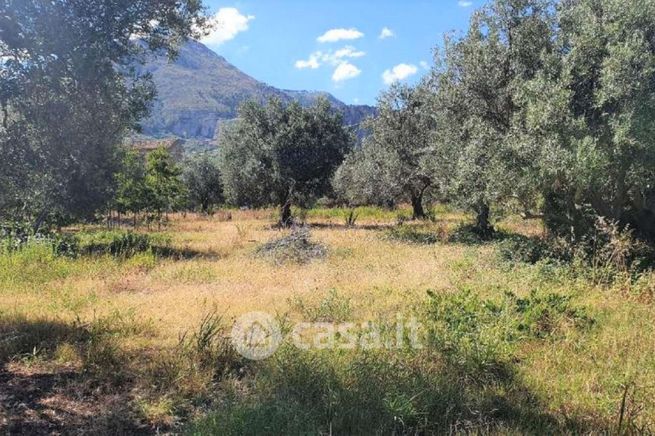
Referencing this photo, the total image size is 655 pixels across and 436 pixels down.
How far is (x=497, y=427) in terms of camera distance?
3.63 m

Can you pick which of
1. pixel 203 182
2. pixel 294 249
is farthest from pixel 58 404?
pixel 203 182

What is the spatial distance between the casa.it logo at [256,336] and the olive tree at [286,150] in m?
16.7

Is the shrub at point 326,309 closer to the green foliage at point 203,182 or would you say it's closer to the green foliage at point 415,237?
the green foliage at point 415,237

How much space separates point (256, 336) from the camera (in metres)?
5.70

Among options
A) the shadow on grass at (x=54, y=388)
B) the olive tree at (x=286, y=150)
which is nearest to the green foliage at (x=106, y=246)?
the shadow on grass at (x=54, y=388)

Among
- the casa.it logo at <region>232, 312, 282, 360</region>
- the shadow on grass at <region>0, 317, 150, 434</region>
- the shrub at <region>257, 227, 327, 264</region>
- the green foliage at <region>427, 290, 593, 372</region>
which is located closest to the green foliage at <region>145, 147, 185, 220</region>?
the shrub at <region>257, 227, 327, 264</region>

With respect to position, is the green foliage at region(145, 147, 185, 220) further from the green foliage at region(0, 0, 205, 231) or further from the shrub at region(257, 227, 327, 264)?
the green foliage at region(0, 0, 205, 231)

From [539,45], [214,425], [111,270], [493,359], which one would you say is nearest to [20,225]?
[111,270]

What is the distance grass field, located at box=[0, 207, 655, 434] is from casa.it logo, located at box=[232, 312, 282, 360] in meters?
0.14

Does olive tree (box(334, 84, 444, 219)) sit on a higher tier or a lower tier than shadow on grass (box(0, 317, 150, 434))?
higher

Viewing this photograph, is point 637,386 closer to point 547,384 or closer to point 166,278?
point 547,384

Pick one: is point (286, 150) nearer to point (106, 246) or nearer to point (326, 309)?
point (106, 246)

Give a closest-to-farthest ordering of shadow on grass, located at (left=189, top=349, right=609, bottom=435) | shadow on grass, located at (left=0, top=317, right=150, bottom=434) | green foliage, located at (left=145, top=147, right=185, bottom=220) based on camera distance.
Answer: shadow on grass, located at (left=189, top=349, right=609, bottom=435), shadow on grass, located at (left=0, top=317, right=150, bottom=434), green foliage, located at (left=145, top=147, right=185, bottom=220)

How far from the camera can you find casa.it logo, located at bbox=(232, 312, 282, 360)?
17.3 feet
